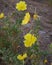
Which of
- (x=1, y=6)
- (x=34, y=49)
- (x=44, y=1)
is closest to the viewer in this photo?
(x=34, y=49)

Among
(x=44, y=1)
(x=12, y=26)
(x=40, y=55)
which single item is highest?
(x=12, y=26)

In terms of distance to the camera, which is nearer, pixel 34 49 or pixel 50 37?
pixel 34 49

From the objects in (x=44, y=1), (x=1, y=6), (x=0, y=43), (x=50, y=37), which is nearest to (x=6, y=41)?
(x=0, y=43)

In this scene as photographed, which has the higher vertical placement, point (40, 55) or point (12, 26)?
point (12, 26)

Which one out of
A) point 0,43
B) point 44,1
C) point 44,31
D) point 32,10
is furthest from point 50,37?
point 44,1

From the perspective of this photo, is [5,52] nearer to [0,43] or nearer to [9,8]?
[0,43]

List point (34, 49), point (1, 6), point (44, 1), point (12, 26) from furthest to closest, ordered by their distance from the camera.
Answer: point (44, 1) < point (1, 6) < point (12, 26) < point (34, 49)

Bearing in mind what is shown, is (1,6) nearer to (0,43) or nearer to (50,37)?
(50,37)

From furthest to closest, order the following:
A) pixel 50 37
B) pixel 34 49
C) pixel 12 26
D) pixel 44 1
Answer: pixel 44 1 < pixel 50 37 < pixel 12 26 < pixel 34 49

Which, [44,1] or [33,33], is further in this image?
[44,1]
